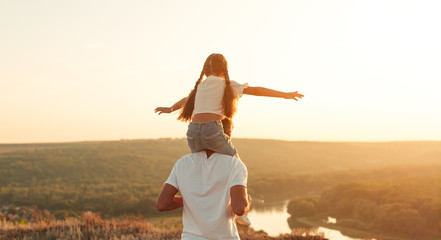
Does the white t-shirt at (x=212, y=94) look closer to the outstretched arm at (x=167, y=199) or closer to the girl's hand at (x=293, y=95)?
the girl's hand at (x=293, y=95)

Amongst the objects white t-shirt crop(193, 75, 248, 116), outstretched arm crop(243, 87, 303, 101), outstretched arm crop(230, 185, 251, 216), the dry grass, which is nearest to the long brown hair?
white t-shirt crop(193, 75, 248, 116)

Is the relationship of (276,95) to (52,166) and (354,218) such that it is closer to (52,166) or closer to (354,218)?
(354,218)

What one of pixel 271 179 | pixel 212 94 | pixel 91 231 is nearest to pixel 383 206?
pixel 271 179

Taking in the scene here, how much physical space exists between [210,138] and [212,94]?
61cm

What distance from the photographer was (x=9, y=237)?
12.5m

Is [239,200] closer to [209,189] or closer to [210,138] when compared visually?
[209,189]

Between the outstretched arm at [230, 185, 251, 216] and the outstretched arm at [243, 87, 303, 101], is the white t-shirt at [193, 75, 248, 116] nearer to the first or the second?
the outstretched arm at [243, 87, 303, 101]

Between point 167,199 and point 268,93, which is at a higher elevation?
point 268,93

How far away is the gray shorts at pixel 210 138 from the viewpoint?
195 inches

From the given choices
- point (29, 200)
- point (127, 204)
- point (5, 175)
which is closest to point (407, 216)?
point (127, 204)

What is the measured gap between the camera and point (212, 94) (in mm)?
5195

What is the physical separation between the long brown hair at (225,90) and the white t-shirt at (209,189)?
0.63 meters

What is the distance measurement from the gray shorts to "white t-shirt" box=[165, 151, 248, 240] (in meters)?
→ 0.10

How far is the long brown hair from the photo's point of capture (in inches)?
206
